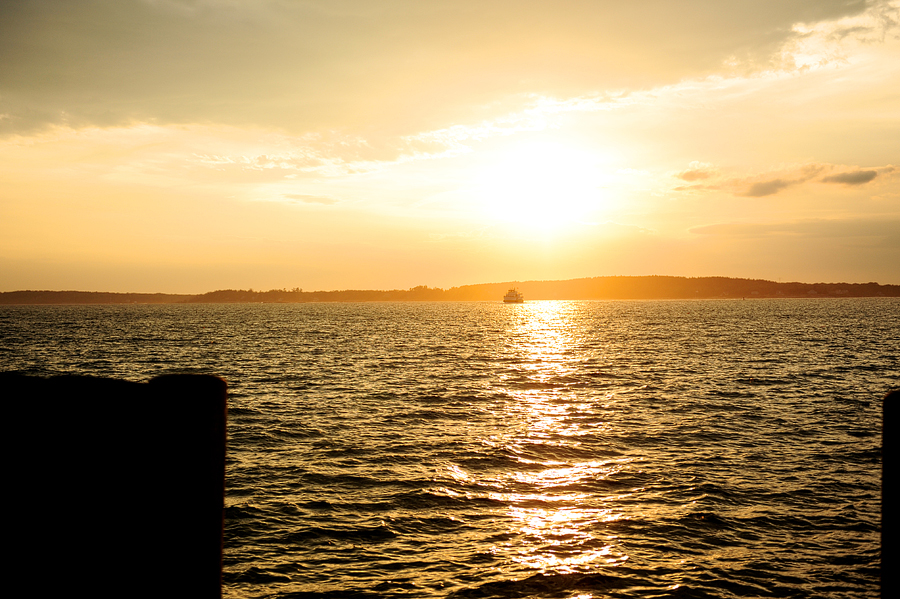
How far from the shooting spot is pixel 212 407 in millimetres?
2957

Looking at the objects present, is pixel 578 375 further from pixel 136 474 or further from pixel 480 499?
pixel 136 474

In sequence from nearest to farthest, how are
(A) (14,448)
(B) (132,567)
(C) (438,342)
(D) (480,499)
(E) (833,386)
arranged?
(A) (14,448)
(B) (132,567)
(D) (480,499)
(E) (833,386)
(C) (438,342)

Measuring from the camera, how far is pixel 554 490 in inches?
578

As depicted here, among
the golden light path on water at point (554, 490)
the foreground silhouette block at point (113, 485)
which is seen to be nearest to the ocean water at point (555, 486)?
the golden light path on water at point (554, 490)

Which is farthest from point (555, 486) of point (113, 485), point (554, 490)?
point (113, 485)

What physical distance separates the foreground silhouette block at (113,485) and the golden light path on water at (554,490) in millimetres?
8662

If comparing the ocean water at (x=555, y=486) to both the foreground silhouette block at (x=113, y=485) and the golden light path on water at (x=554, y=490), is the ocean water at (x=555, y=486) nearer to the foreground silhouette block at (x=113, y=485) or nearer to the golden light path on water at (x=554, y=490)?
the golden light path on water at (x=554, y=490)

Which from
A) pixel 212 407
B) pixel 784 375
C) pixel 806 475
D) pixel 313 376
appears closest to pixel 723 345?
pixel 784 375

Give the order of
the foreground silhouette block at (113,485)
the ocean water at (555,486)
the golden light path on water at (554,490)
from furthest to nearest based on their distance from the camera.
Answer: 1. the golden light path on water at (554,490)
2. the ocean water at (555,486)
3. the foreground silhouette block at (113,485)

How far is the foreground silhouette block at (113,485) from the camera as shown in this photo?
8.64 ft

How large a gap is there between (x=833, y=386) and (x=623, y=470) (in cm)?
2271

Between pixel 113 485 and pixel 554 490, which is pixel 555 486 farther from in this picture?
pixel 113 485

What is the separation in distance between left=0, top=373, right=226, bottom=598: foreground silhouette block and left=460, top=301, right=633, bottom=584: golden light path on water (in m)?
8.66

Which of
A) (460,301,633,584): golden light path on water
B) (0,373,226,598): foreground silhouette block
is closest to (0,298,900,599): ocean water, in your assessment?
(460,301,633,584): golden light path on water
